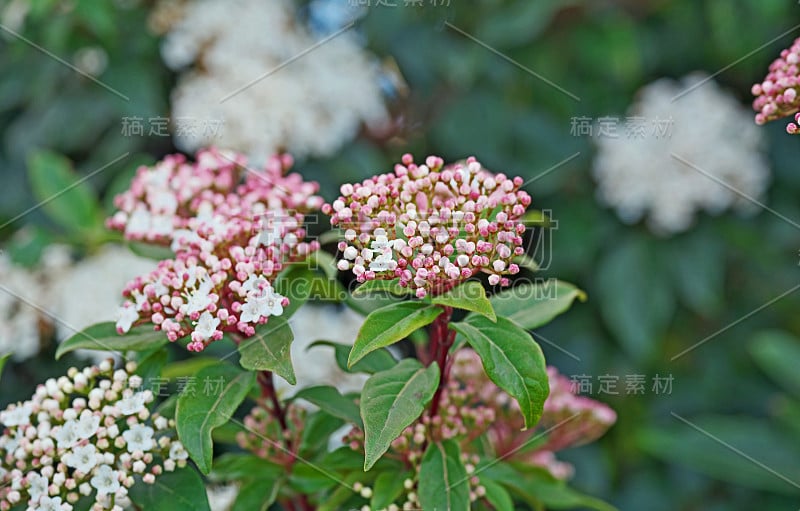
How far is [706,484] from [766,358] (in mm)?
438

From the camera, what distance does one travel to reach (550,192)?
204cm

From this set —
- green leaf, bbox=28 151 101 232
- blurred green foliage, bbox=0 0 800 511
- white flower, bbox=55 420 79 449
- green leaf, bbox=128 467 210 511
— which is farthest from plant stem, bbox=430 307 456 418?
green leaf, bbox=28 151 101 232

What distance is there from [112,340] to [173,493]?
0.17 metres

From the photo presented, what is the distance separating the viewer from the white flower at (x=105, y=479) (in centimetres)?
85

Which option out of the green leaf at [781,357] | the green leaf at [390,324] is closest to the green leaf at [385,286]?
the green leaf at [390,324]

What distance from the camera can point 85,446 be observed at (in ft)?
2.81

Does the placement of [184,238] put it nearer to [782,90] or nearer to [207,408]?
[207,408]

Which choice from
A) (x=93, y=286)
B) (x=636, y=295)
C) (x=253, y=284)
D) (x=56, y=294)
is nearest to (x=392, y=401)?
(x=253, y=284)

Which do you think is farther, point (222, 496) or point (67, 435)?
point (222, 496)

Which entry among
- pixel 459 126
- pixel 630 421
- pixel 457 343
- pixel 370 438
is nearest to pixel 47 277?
pixel 459 126

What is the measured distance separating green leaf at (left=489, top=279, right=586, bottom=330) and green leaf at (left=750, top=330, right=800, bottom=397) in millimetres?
1039

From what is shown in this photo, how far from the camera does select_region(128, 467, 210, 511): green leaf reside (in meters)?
0.88

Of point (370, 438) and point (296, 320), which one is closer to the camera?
point (370, 438)

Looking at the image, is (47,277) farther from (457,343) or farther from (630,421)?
(630,421)
